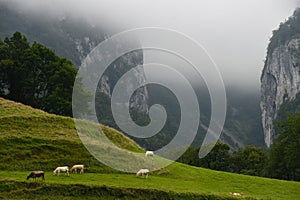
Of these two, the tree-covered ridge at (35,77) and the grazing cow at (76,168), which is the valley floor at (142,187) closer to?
the grazing cow at (76,168)

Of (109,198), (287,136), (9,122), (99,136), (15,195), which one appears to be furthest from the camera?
(287,136)

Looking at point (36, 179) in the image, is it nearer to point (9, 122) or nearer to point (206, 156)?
point (9, 122)

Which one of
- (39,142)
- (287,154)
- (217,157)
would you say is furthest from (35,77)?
(217,157)

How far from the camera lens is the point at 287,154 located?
65.0 meters

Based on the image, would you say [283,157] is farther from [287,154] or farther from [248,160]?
[248,160]

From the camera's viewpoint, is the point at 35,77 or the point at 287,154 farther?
the point at 35,77

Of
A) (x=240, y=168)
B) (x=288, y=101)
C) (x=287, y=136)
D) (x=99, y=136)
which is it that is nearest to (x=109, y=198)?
(x=99, y=136)

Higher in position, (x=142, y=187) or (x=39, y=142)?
(x=39, y=142)

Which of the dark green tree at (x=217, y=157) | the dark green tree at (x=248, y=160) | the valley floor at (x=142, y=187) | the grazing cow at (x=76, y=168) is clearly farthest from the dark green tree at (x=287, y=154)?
the grazing cow at (x=76, y=168)

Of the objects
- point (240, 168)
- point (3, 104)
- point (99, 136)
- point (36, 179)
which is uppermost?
point (3, 104)

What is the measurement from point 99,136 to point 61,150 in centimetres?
633

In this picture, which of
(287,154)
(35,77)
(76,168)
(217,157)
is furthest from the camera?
(217,157)

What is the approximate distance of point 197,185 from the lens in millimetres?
31203

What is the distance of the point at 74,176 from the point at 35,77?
133 feet
